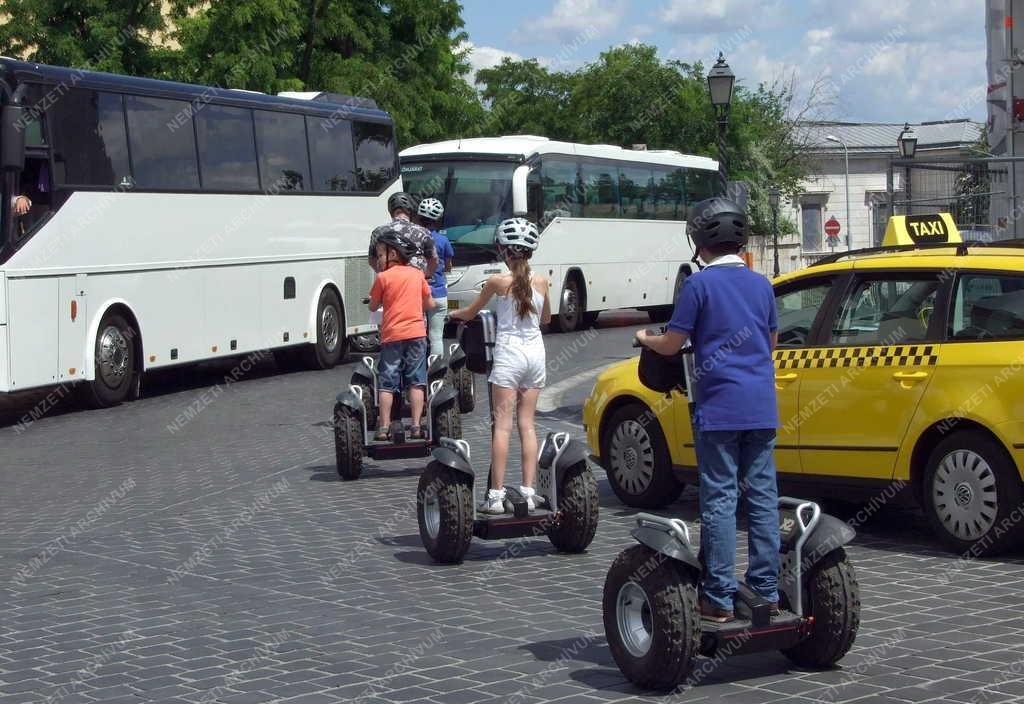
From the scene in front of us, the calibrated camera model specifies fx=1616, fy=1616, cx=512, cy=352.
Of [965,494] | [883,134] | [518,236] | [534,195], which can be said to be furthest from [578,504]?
[883,134]

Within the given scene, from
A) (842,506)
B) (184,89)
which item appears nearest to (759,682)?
(842,506)

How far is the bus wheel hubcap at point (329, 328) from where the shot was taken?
23.6 metres

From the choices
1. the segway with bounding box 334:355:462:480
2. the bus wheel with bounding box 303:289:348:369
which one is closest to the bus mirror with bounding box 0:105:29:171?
the segway with bounding box 334:355:462:480

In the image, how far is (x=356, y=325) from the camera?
81.0 feet

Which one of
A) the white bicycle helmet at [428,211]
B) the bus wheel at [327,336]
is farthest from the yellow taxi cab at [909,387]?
the bus wheel at [327,336]

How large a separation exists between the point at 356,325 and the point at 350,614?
1743cm

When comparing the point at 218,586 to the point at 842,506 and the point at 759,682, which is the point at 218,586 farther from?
the point at 842,506

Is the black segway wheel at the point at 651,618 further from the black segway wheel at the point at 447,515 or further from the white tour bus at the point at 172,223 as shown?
the white tour bus at the point at 172,223

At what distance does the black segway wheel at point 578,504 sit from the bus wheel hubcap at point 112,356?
10.7 m

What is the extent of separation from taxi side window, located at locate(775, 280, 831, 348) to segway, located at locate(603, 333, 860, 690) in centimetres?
332

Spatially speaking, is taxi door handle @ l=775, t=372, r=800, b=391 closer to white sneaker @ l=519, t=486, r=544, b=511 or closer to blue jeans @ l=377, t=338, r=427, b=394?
white sneaker @ l=519, t=486, r=544, b=511

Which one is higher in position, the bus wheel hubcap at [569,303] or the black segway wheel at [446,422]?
the bus wheel hubcap at [569,303]

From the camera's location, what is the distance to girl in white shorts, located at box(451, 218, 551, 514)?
28.3 feet

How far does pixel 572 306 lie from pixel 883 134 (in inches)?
2885
